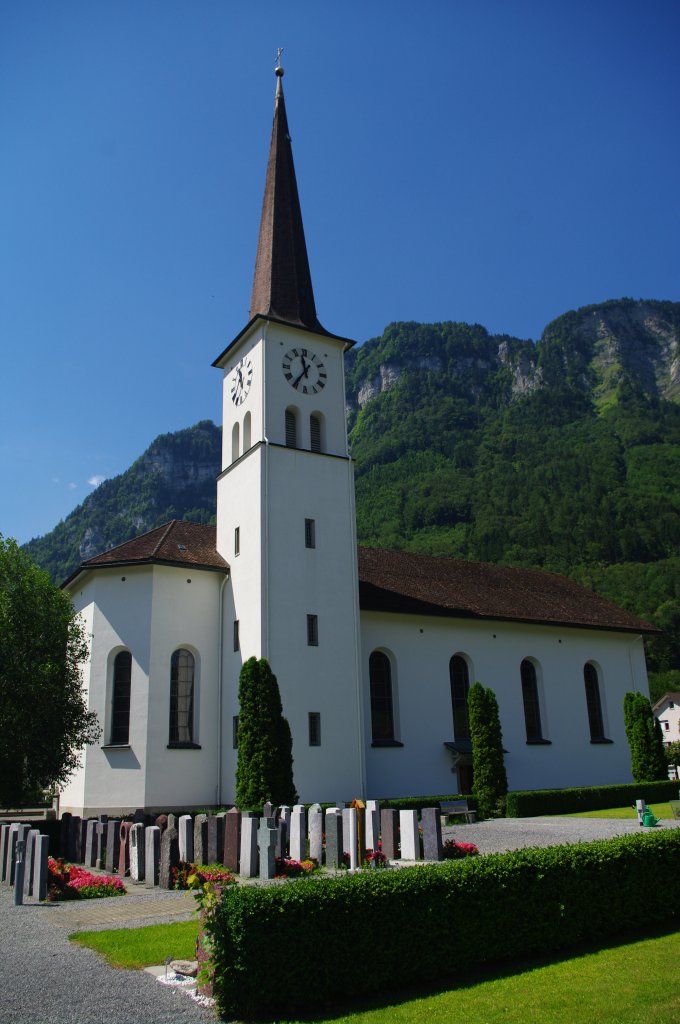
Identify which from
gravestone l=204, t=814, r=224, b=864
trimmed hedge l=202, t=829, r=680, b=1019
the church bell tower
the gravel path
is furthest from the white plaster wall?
trimmed hedge l=202, t=829, r=680, b=1019

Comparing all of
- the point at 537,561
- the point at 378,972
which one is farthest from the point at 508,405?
the point at 378,972

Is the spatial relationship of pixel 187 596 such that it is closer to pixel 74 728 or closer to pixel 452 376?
pixel 74 728

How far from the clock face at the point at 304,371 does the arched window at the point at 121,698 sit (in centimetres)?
1246

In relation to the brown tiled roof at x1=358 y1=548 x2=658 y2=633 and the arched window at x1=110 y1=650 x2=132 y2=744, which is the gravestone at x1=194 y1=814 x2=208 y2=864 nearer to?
the arched window at x1=110 y1=650 x2=132 y2=744

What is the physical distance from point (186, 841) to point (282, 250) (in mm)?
25624

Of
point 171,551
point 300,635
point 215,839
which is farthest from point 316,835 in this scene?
point 171,551

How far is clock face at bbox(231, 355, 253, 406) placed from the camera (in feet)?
104

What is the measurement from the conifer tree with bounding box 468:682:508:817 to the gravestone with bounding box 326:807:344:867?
13422 millimetres

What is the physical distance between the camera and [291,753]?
24594 millimetres

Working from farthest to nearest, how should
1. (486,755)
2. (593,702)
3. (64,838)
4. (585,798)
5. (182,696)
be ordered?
(593,702) → (585,798) → (486,755) → (182,696) → (64,838)

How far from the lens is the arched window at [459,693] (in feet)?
104

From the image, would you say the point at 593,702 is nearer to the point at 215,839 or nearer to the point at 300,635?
the point at 300,635

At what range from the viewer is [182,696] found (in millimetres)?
27438

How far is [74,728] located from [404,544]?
5745 cm
